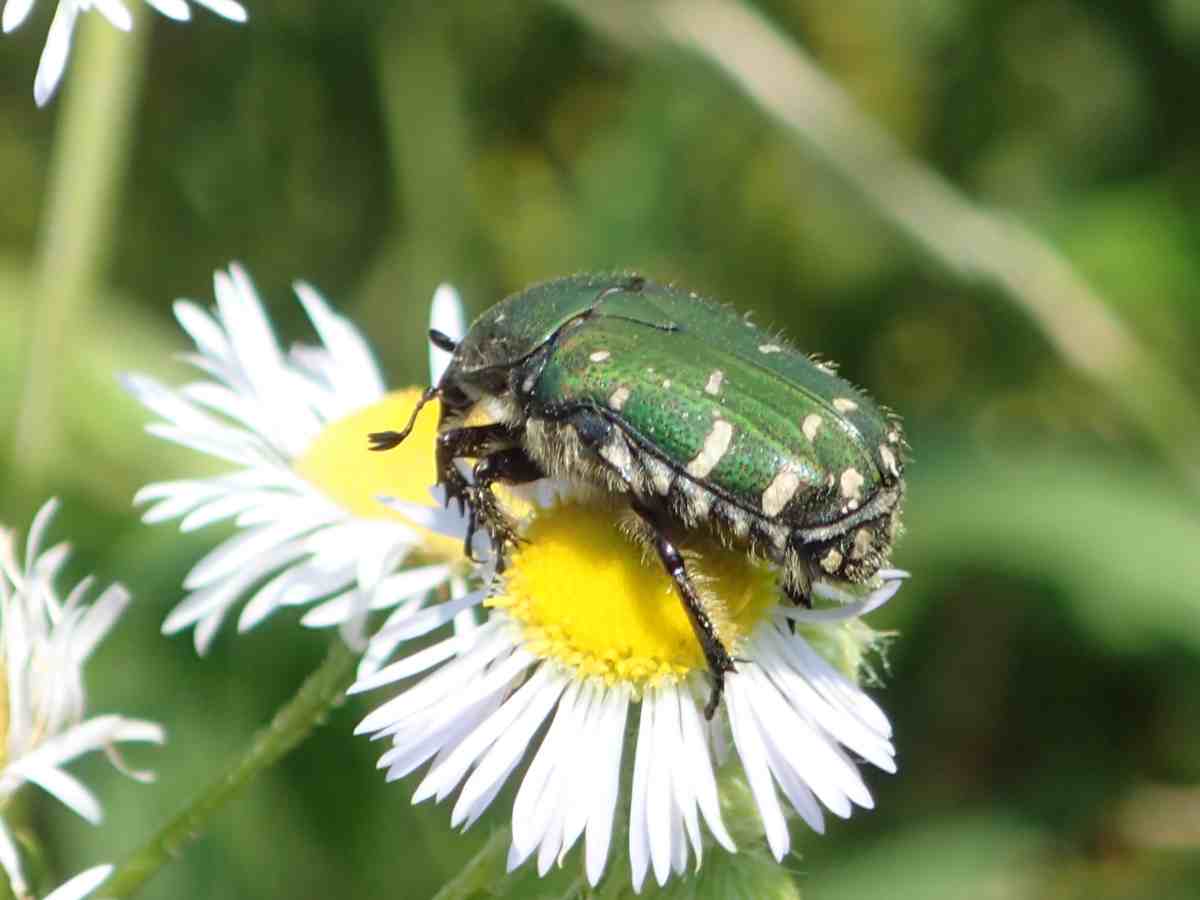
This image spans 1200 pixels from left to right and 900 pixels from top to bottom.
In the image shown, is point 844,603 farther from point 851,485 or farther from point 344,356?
point 344,356

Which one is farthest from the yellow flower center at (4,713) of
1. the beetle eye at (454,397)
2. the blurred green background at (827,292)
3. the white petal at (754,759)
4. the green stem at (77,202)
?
the blurred green background at (827,292)

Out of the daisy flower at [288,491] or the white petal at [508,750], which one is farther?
the daisy flower at [288,491]

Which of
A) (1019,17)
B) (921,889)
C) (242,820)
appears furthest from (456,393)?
(1019,17)

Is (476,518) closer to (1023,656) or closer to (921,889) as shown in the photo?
(921,889)

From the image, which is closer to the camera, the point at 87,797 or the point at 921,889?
the point at 87,797

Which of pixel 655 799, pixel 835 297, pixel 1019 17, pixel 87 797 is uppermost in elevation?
pixel 1019 17

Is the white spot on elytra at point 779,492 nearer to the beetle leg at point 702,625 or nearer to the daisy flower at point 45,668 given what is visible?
the beetle leg at point 702,625
